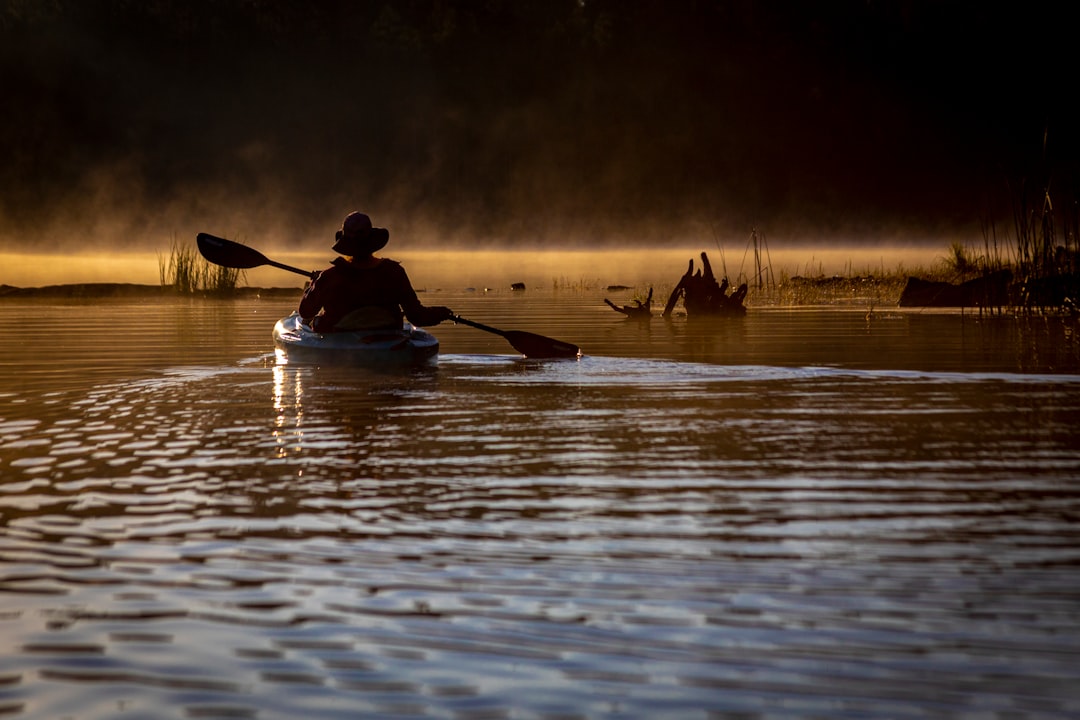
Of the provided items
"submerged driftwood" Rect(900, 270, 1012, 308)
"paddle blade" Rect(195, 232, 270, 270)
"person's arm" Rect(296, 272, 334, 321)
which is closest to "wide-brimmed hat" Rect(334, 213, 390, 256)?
"person's arm" Rect(296, 272, 334, 321)

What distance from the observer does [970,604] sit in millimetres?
5445

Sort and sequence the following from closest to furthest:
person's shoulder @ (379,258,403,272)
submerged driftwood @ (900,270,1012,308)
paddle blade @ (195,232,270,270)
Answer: person's shoulder @ (379,258,403,272), paddle blade @ (195,232,270,270), submerged driftwood @ (900,270,1012,308)

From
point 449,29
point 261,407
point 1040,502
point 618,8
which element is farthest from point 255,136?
point 1040,502

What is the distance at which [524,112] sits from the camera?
9262 centimetres

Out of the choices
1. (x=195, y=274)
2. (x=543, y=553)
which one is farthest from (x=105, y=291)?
(x=543, y=553)

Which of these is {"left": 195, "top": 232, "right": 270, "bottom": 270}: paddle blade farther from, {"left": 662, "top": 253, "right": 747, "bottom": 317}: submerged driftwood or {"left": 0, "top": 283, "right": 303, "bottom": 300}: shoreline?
{"left": 0, "top": 283, "right": 303, "bottom": 300}: shoreline

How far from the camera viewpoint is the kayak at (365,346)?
54.3 feet

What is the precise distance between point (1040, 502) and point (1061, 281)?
18417 millimetres

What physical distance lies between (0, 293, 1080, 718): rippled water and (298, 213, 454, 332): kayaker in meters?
2.94

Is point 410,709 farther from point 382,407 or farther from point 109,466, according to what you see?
point 382,407

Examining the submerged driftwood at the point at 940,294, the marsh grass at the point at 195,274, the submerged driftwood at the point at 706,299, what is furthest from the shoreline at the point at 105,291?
the submerged driftwood at the point at 940,294

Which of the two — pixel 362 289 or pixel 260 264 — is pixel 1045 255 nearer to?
pixel 362 289

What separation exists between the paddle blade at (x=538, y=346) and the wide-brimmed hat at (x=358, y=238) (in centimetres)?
252

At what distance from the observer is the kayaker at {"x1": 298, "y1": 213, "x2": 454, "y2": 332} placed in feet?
54.4
